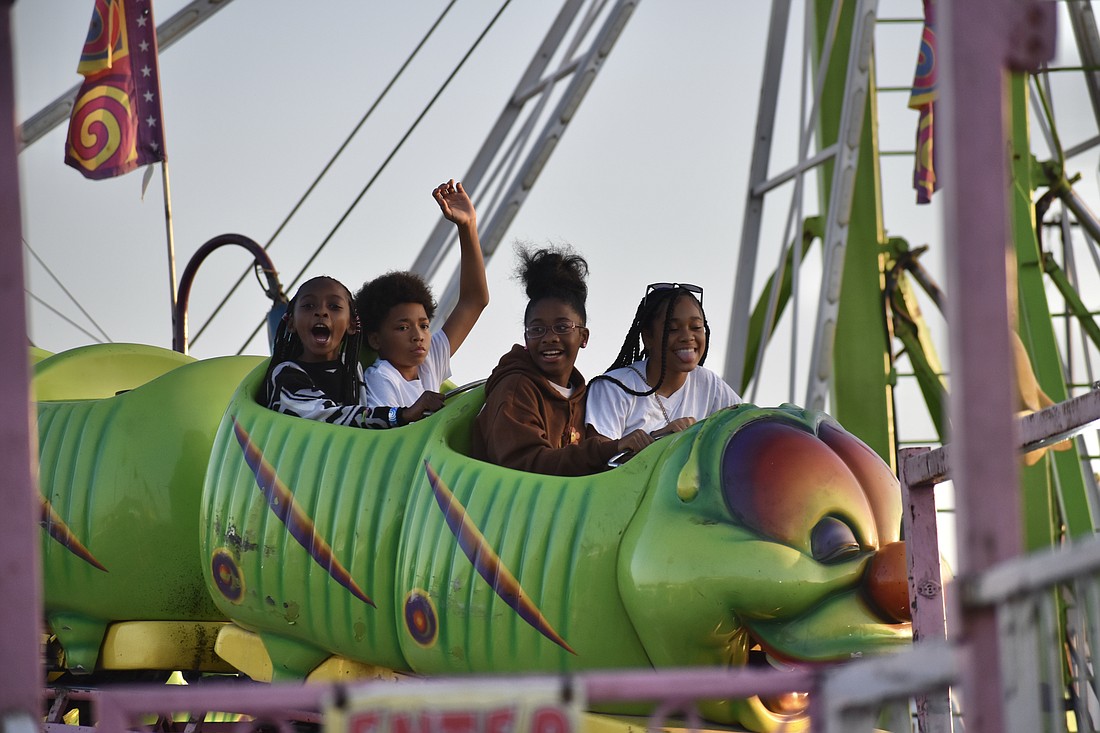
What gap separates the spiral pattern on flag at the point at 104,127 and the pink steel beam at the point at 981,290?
5.57 m

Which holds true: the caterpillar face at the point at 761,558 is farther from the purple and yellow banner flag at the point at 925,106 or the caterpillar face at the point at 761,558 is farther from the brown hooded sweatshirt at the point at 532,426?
the purple and yellow banner flag at the point at 925,106

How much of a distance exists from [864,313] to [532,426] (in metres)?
4.30

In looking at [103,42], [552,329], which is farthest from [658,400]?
[103,42]

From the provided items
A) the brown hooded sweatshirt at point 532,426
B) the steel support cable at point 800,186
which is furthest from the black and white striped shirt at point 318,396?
the steel support cable at point 800,186

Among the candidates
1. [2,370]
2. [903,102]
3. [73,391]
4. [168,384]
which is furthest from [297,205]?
[2,370]

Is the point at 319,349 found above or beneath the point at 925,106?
beneath

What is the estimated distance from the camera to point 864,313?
7.18 metres

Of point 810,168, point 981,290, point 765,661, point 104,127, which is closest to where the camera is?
point 981,290

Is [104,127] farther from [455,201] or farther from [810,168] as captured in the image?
[810,168]

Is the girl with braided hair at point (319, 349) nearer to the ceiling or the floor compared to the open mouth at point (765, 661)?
nearer to the ceiling

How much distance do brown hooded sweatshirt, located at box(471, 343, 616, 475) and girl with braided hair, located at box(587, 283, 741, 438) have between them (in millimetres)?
89

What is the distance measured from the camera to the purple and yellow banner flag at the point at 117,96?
21.3 ft

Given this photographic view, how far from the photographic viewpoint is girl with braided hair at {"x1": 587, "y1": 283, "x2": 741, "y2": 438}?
345 centimetres

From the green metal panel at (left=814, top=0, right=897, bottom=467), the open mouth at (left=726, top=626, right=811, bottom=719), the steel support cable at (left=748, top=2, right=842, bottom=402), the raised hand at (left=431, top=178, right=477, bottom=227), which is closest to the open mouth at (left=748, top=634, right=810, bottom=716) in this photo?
the open mouth at (left=726, top=626, right=811, bottom=719)
